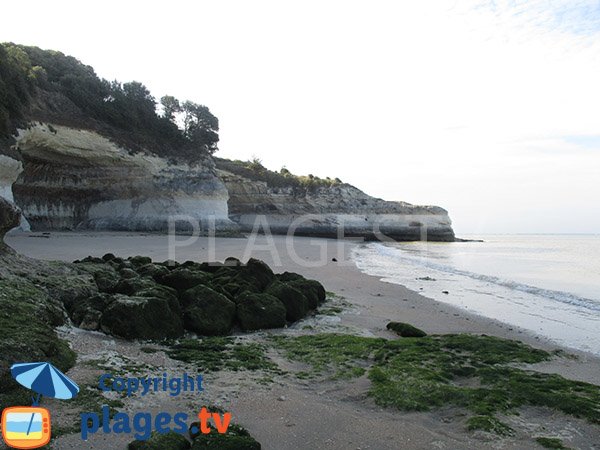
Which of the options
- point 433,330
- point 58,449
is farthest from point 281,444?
point 433,330

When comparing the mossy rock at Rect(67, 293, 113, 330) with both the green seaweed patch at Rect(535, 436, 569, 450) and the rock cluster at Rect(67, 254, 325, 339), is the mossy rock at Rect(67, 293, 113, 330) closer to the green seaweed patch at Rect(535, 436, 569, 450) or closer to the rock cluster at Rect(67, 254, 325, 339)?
the rock cluster at Rect(67, 254, 325, 339)

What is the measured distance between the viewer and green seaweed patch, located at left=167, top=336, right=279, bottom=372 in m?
5.52

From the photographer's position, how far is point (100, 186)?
31.6m

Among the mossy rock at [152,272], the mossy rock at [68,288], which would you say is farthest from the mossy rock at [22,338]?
the mossy rock at [152,272]

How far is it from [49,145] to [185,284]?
2235 centimetres

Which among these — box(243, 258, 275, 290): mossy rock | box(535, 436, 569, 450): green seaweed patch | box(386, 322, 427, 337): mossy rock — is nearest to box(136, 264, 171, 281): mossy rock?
box(243, 258, 275, 290): mossy rock

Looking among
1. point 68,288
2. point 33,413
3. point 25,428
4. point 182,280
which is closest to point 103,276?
point 68,288

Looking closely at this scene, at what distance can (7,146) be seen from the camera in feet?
66.1

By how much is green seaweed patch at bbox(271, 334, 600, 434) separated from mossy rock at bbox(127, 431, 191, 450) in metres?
2.22

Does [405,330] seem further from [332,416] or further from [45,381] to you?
[45,381]

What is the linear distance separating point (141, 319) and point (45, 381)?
3.27m

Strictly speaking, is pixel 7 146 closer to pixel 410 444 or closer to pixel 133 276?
pixel 133 276

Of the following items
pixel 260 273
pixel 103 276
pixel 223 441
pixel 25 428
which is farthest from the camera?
pixel 260 273

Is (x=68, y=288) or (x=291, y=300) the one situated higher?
(x=68, y=288)
